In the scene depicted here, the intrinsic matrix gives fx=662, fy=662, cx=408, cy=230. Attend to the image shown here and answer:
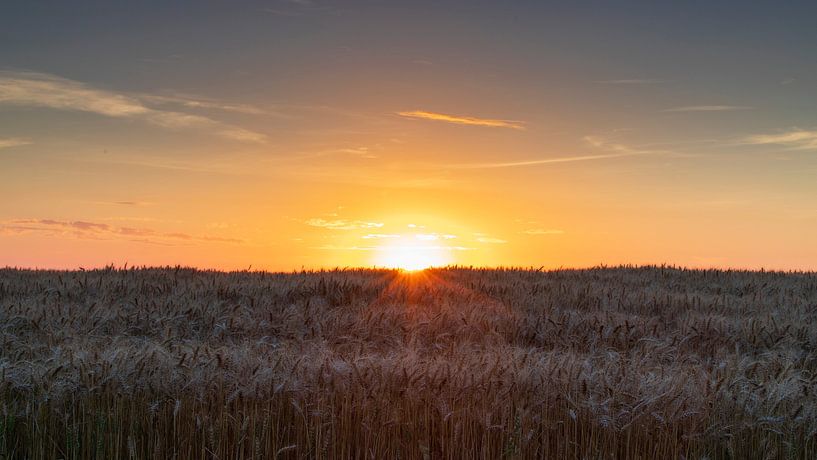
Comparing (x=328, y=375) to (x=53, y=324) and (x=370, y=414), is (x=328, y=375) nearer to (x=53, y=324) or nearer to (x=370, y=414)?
(x=370, y=414)

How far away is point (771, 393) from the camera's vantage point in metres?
6.26

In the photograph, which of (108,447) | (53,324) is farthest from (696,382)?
(53,324)

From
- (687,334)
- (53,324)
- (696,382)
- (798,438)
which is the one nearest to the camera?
(798,438)

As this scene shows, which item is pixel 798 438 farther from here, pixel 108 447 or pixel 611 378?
pixel 108 447

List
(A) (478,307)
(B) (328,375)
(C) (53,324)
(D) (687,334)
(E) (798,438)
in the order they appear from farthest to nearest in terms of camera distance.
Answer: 1. (A) (478,307)
2. (D) (687,334)
3. (C) (53,324)
4. (B) (328,375)
5. (E) (798,438)

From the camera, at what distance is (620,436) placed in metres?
5.76

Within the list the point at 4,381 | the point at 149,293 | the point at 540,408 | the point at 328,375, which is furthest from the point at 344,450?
the point at 149,293

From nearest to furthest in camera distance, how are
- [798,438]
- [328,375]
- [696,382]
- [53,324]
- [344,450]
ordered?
1. [344,450]
2. [798,438]
3. [328,375]
4. [696,382]
5. [53,324]

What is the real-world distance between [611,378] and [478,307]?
5.88 meters

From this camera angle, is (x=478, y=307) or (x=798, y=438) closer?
(x=798, y=438)

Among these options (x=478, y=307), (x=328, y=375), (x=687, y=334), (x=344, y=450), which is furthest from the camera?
(x=478, y=307)

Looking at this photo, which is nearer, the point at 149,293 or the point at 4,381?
the point at 4,381

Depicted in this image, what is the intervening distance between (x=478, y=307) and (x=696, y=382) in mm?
5809

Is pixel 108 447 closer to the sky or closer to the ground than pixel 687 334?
closer to the ground
